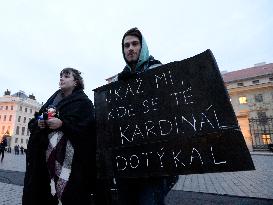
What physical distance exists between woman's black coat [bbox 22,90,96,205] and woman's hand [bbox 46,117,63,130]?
5 centimetres

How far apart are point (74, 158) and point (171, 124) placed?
1164 mm

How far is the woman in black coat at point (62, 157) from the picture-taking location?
9.68 ft

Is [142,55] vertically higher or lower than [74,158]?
higher

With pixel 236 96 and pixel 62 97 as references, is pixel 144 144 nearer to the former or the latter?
pixel 62 97

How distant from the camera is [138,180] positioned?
2920 millimetres

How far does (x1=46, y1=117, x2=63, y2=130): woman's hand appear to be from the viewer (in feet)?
9.95

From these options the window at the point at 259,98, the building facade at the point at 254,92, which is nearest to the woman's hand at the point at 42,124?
the building facade at the point at 254,92

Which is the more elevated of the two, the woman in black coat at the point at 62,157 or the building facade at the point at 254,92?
the building facade at the point at 254,92

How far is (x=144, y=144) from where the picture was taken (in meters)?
2.90

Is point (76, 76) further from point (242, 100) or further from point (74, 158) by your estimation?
point (242, 100)

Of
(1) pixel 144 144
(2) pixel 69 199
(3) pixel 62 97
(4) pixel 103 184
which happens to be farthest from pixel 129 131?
(3) pixel 62 97

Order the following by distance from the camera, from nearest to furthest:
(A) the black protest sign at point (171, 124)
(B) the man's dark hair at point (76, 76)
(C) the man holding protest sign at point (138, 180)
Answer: (A) the black protest sign at point (171, 124)
(C) the man holding protest sign at point (138, 180)
(B) the man's dark hair at point (76, 76)

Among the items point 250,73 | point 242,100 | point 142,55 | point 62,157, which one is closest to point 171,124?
point 142,55

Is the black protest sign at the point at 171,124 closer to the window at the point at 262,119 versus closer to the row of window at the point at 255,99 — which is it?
the window at the point at 262,119
